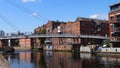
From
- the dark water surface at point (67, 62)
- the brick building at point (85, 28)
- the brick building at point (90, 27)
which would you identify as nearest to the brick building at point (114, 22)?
the dark water surface at point (67, 62)

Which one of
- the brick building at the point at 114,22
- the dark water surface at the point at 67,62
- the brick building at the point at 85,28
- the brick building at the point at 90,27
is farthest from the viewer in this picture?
the brick building at the point at 85,28

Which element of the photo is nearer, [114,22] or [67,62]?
[67,62]

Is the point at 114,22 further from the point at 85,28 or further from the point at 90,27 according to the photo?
the point at 90,27

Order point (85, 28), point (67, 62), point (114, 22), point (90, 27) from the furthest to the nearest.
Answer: point (90, 27), point (85, 28), point (114, 22), point (67, 62)

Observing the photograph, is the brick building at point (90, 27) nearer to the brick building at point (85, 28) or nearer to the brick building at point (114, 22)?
the brick building at point (85, 28)

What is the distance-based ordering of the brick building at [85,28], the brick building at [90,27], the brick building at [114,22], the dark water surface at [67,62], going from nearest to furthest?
the dark water surface at [67,62], the brick building at [114,22], the brick building at [90,27], the brick building at [85,28]

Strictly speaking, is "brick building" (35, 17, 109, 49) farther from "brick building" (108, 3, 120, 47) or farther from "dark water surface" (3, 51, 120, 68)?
"dark water surface" (3, 51, 120, 68)

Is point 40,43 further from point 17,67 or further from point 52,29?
point 17,67

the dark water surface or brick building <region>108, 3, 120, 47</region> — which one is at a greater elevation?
brick building <region>108, 3, 120, 47</region>

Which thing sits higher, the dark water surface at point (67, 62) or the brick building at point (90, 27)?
the brick building at point (90, 27)

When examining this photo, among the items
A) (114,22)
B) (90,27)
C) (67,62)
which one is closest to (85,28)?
(90,27)

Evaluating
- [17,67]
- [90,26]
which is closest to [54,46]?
[90,26]

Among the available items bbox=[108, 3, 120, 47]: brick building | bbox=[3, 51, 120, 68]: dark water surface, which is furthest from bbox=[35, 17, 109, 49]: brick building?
bbox=[3, 51, 120, 68]: dark water surface

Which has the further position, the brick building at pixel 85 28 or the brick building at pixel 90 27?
the brick building at pixel 85 28
